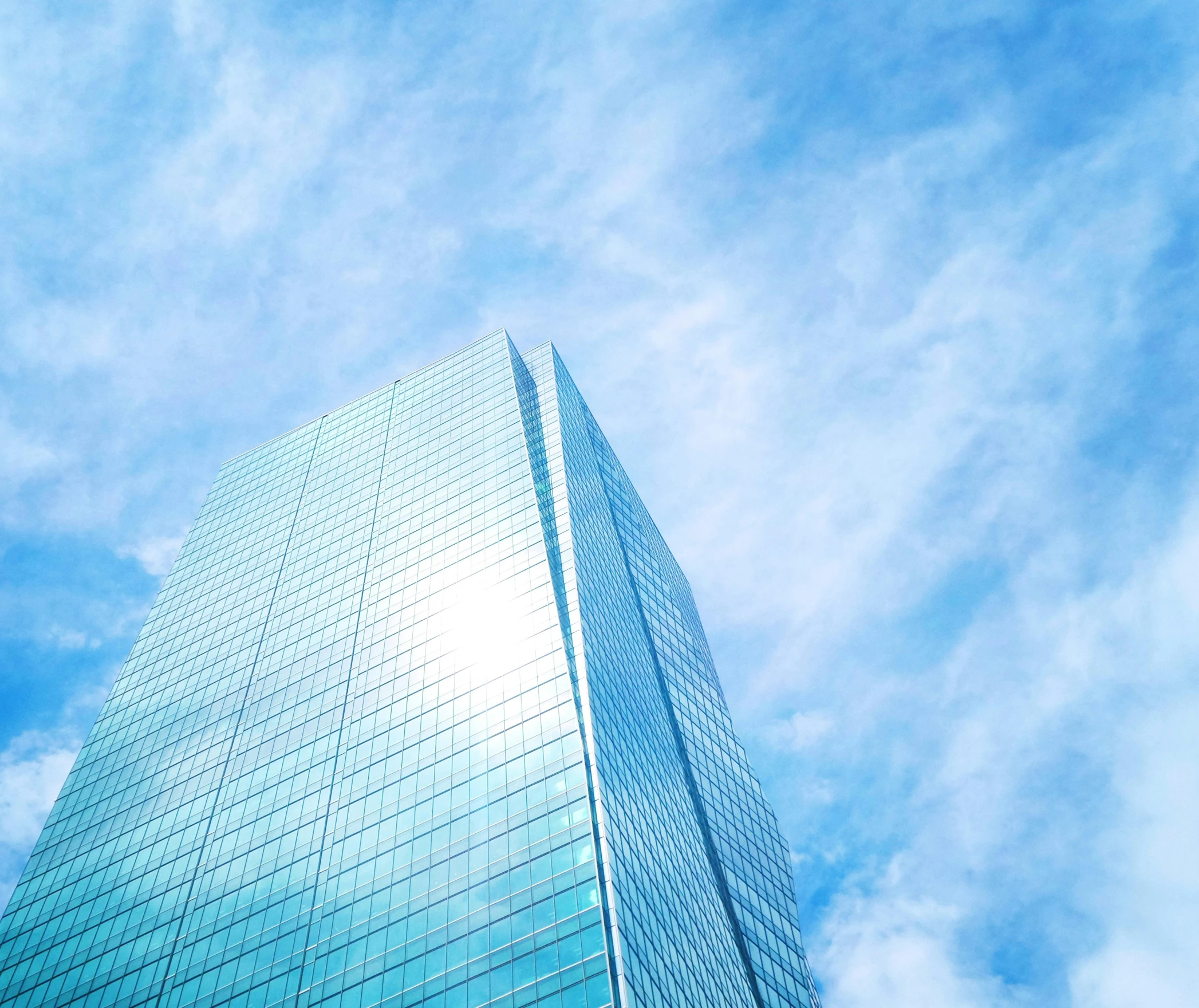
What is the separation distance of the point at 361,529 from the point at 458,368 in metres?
31.1

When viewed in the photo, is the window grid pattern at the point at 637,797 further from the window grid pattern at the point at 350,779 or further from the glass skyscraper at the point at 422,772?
the window grid pattern at the point at 350,779

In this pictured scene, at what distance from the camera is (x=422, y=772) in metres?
67.5

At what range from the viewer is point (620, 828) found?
58781mm

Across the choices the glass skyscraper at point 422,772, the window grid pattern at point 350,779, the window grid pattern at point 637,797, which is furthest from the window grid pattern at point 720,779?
the window grid pattern at point 350,779

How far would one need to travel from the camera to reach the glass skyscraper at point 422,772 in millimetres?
55500

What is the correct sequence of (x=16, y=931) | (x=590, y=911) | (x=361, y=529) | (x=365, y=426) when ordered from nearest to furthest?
(x=590, y=911), (x=16, y=931), (x=361, y=529), (x=365, y=426)

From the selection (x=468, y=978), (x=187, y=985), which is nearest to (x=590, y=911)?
(x=468, y=978)

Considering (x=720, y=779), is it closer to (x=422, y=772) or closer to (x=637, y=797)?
(x=637, y=797)

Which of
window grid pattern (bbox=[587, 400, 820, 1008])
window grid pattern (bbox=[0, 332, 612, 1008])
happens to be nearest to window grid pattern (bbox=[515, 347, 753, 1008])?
window grid pattern (bbox=[0, 332, 612, 1008])

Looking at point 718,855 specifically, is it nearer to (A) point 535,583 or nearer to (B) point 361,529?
(A) point 535,583

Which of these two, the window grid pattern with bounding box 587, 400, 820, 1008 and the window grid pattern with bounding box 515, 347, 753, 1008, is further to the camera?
the window grid pattern with bounding box 587, 400, 820, 1008

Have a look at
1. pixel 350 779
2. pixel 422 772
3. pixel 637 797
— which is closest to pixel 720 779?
pixel 637 797

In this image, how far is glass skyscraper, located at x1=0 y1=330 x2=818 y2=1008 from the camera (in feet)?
182

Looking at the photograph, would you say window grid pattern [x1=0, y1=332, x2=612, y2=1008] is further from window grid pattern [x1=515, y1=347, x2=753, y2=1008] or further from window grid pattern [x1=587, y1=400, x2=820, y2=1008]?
window grid pattern [x1=587, y1=400, x2=820, y2=1008]
